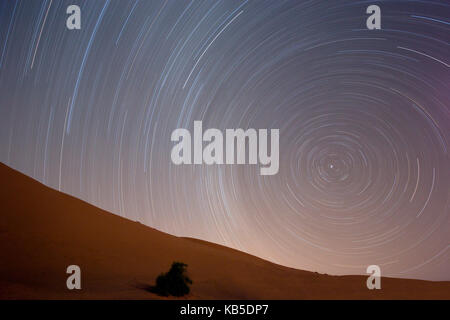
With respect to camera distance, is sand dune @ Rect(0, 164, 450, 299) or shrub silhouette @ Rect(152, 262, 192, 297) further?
sand dune @ Rect(0, 164, 450, 299)

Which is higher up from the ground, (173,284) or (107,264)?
(107,264)

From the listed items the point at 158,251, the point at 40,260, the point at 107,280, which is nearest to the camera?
the point at 107,280

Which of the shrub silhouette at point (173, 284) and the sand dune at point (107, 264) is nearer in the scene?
the shrub silhouette at point (173, 284)

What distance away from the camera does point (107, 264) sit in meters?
21.8

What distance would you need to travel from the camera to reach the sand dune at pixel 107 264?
17.0 m

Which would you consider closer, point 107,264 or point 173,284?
point 173,284

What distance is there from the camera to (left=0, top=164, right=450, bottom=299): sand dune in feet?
55.9

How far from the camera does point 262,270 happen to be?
1106 inches
